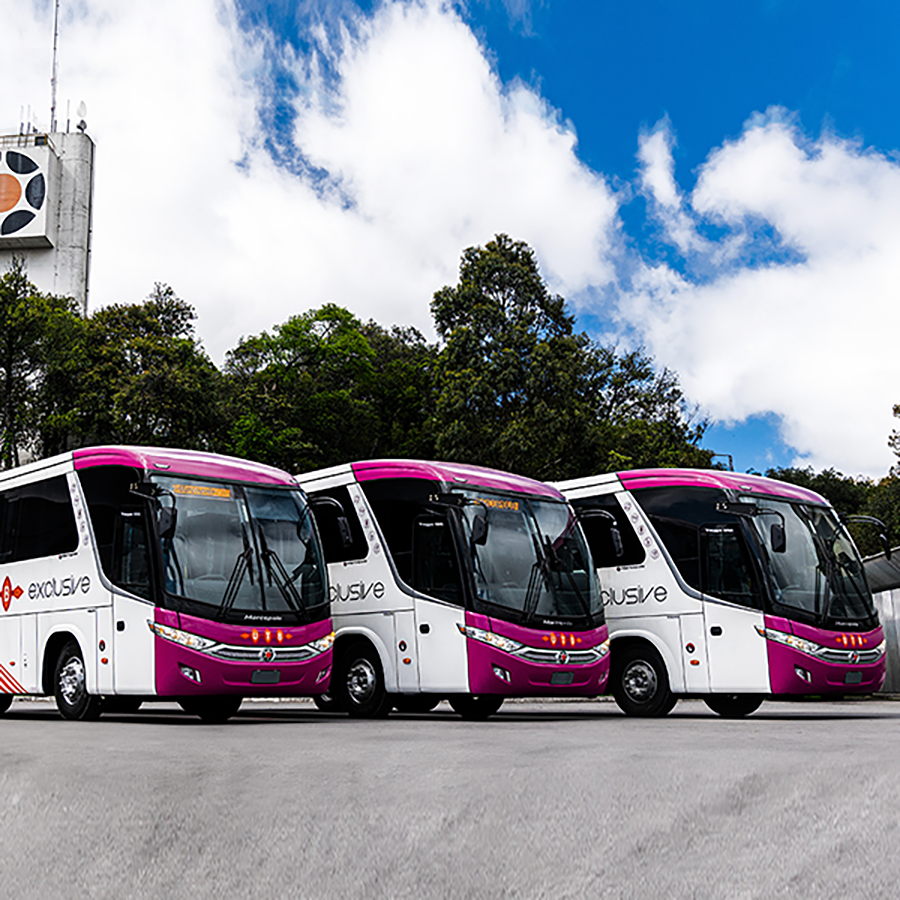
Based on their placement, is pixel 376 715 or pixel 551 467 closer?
pixel 376 715

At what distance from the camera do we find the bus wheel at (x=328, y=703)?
16281mm

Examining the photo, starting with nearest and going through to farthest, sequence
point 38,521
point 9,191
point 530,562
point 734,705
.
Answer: point 530,562
point 38,521
point 734,705
point 9,191

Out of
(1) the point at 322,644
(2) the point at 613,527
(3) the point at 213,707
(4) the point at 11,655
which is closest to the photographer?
(1) the point at 322,644

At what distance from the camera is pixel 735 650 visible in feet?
50.6

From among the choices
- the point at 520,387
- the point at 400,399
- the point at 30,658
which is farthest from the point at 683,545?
the point at 400,399

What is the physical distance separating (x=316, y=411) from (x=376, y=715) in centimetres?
3850

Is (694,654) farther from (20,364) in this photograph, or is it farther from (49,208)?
(49,208)

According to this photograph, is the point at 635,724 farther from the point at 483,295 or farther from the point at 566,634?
the point at 483,295

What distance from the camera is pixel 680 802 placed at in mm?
5945

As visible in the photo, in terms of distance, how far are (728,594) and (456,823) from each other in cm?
1056

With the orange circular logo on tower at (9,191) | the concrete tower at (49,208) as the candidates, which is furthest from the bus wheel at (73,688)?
the orange circular logo on tower at (9,191)

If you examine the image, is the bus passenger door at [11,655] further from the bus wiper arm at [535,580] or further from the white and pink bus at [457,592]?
the bus wiper arm at [535,580]

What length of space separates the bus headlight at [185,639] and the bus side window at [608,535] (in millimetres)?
6197

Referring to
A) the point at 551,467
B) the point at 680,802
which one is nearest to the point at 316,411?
the point at 551,467
